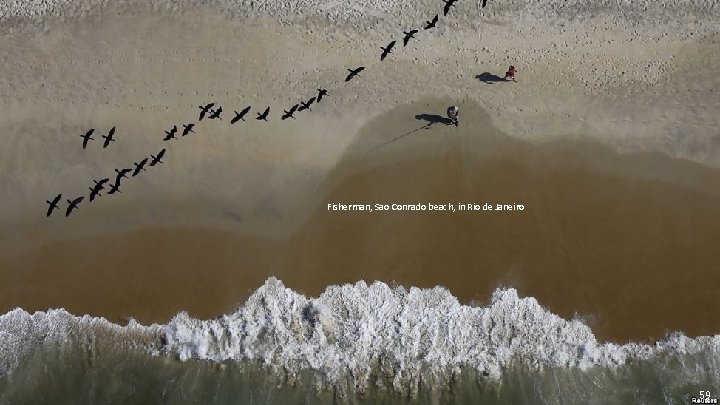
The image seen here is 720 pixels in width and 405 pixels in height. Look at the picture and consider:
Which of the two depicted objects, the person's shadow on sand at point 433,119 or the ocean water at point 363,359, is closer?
the ocean water at point 363,359

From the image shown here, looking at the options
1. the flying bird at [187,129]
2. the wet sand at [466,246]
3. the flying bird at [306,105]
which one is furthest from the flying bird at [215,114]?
the wet sand at [466,246]

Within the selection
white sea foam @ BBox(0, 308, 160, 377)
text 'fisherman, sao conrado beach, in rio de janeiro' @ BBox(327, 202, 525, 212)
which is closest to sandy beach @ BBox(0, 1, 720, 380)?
text 'fisherman, sao conrado beach, in rio de janeiro' @ BBox(327, 202, 525, 212)

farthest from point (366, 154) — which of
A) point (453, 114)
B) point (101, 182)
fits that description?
point (101, 182)

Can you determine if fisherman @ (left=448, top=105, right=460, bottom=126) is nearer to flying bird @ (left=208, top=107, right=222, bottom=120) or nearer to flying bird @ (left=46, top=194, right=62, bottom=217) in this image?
flying bird @ (left=208, top=107, right=222, bottom=120)

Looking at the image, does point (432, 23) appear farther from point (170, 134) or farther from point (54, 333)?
point (54, 333)

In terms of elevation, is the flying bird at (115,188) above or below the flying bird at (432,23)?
below

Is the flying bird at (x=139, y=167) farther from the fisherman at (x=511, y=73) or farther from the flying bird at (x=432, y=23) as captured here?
the fisherman at (x=511, y=73)

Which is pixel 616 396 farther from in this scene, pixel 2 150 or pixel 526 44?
pixel 2 150
